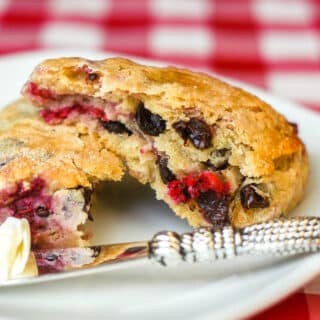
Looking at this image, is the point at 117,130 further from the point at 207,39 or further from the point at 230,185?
the point at 207,39

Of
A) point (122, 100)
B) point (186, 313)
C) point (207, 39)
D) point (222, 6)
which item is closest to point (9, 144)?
point (122, 100)

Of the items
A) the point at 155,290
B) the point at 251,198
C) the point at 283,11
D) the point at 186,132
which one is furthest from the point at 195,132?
the point at 283,11

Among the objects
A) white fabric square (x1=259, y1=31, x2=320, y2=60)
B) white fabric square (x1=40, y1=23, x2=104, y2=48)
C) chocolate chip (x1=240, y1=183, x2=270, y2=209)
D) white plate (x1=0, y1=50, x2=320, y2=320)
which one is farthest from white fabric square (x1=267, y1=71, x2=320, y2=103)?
chocolate chip (x1=240, y1=183, x2=270, y2=209)

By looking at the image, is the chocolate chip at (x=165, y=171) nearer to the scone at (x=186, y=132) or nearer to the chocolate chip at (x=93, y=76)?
the scone at (x=186, y=132)

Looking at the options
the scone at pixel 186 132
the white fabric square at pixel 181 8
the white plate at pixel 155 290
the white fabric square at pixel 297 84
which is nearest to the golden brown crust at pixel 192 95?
the scone at pixel 186 132

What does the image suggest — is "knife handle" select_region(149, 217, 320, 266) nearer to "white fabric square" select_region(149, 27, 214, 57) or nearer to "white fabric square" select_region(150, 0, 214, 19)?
"white fabric square" select_region(149, 27, 214, 57)

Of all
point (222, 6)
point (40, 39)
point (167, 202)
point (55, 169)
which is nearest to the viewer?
point (55, 169)

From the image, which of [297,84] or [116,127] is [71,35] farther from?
[116,127]
